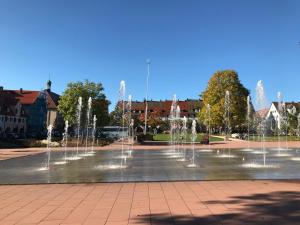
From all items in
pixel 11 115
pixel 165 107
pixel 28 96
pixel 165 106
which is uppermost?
pixel 165 106

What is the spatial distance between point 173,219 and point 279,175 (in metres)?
8.06

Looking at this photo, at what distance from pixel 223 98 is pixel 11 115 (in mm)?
49031

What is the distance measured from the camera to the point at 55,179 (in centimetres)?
1498

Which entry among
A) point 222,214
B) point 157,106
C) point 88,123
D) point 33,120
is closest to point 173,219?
point 222,214

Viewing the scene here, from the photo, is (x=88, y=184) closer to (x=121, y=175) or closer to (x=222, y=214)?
(x=121, y=175)

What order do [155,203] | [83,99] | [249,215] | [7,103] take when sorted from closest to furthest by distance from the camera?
[249,215], [155,203], [83,99], [7,103]

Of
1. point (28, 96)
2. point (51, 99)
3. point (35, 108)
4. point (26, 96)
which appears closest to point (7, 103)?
point (35, 108)

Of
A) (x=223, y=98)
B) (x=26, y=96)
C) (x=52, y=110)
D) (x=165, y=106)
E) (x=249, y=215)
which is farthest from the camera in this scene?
(x=165, y=106)

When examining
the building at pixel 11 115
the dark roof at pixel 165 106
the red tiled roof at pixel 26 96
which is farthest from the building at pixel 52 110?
the dark roof at pixel 165 106

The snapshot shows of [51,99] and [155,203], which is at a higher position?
[51,99]

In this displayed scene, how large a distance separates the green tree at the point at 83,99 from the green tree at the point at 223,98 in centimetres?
2191

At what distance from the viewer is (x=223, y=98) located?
74188 millimetres

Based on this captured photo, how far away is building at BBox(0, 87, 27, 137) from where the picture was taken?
294 ft

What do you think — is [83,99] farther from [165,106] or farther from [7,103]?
[165,106]
